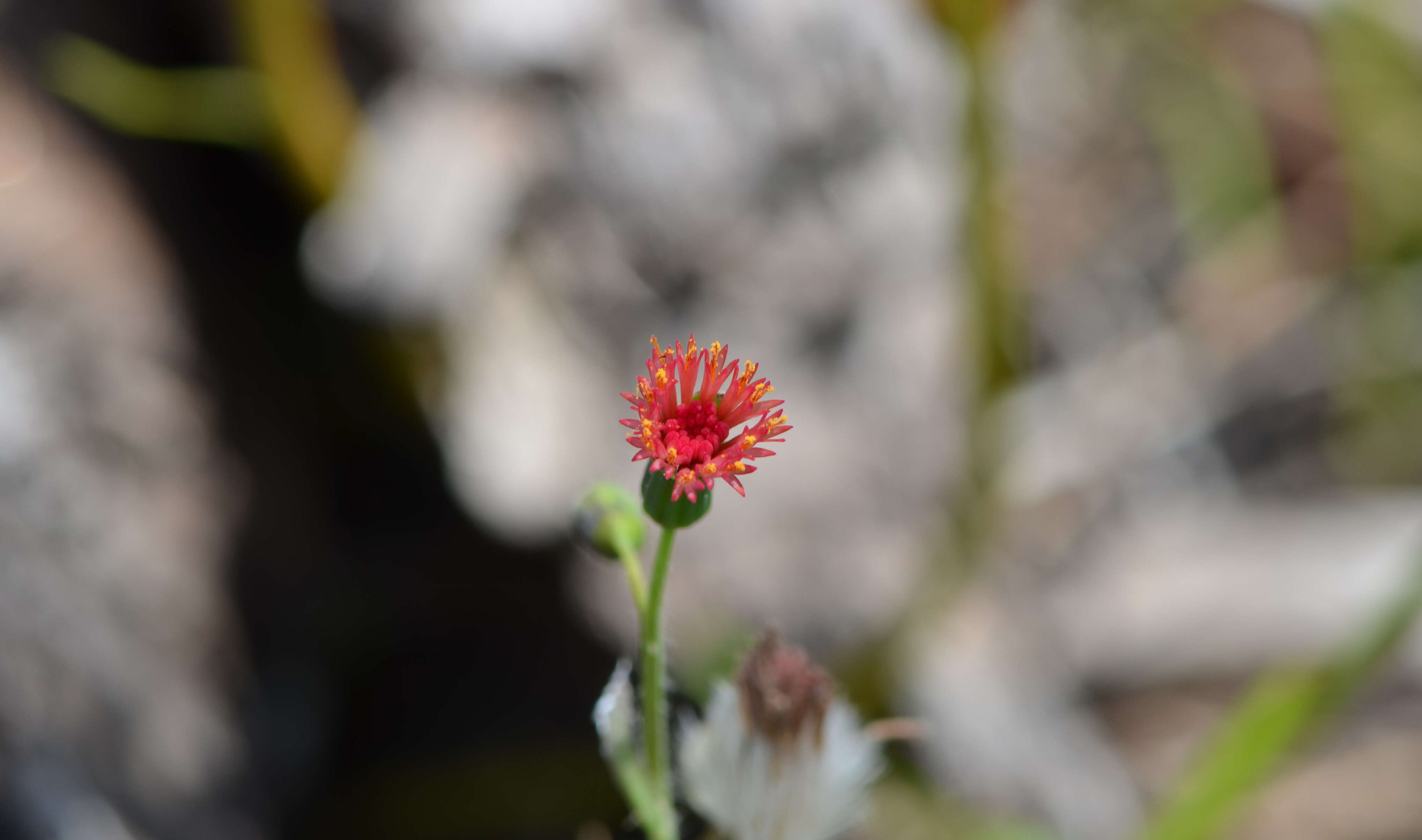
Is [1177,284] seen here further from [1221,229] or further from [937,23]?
[937,23]

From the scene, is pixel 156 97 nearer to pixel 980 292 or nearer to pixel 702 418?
pixel 980 292

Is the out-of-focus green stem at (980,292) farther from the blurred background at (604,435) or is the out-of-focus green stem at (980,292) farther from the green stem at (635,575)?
the green stem at (635,575)

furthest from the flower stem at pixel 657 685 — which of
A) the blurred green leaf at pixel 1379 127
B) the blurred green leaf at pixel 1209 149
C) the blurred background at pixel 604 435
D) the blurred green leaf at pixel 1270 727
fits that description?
the blurred green leaf at pixel 1209 149

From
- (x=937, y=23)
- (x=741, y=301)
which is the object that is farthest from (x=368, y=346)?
(x=937, y=23)

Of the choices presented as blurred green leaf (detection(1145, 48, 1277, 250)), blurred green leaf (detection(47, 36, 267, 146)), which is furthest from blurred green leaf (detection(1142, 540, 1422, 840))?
blurred green leaf (detection(47, 36, 267, 146))

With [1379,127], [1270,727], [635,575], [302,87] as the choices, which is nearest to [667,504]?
[635,575]
